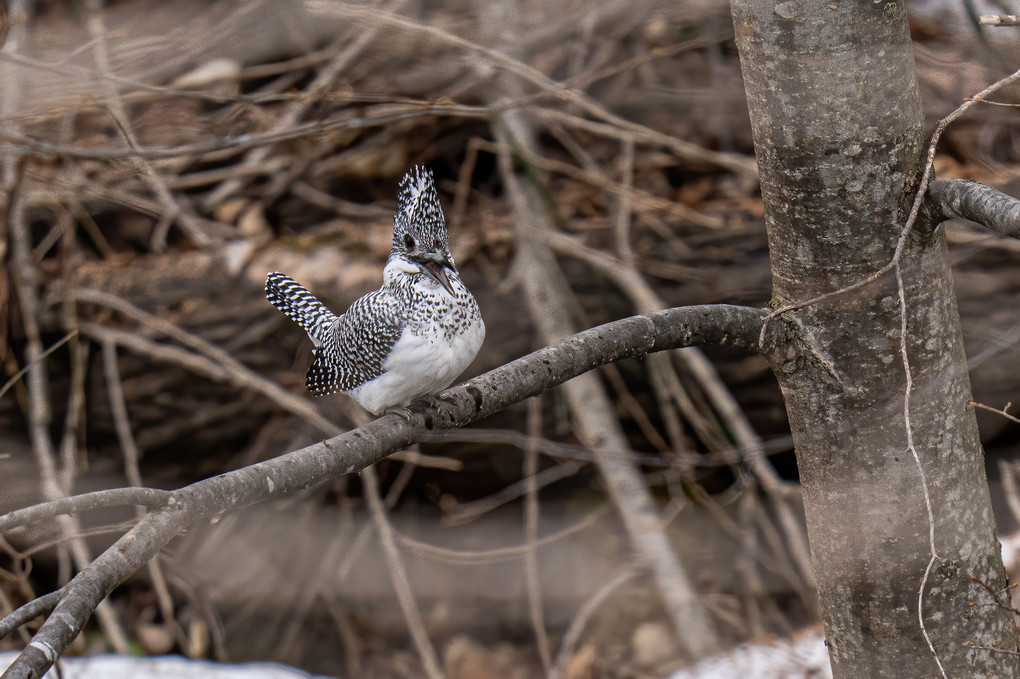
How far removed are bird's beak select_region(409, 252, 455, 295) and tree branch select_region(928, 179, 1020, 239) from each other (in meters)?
0.81

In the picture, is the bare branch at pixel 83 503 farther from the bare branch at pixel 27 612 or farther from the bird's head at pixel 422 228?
the bird's head at pixel 422 228

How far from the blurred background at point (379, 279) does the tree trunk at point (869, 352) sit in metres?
1.45

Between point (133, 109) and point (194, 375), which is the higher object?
point (133, 109)

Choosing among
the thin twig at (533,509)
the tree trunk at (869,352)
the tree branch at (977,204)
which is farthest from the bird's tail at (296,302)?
the tree branch at (977,204)

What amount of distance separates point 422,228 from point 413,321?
168mm

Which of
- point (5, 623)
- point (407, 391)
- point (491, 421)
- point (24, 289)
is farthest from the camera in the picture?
point (491, 421)

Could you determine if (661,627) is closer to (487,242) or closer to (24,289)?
(487,242)

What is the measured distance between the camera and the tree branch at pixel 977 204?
97cm

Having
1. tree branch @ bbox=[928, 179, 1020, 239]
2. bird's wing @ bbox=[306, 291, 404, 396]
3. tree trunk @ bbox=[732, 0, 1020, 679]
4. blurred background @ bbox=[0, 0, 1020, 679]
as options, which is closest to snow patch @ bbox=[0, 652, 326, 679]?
blurred background @ bbox=[0, 0, 1020, 679]

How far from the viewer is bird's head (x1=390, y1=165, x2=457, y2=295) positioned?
63.1 inches

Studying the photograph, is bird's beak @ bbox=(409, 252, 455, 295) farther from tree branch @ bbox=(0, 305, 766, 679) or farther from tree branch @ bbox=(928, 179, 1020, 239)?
tree branch @ bbox=(928, 179, 1020, 239)

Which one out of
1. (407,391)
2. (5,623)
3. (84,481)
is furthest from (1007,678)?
(84,481)

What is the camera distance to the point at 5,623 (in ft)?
2.85

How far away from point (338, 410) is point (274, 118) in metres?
1.03
